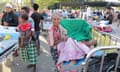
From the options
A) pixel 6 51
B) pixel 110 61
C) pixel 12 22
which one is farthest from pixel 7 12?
pixel 110 61

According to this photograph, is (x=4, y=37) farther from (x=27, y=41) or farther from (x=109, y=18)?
(x=109, y=18)

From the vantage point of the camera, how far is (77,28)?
7734 mm

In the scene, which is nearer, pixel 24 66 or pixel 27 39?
pixel 27 39

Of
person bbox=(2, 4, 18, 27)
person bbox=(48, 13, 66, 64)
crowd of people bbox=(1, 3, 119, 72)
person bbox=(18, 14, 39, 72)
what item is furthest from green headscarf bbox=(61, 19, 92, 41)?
person bbox=(2, 4, 18, 27)

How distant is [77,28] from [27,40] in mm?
1376

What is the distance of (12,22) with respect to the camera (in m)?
8.76

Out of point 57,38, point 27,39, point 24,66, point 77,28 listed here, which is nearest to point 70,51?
point 57,38

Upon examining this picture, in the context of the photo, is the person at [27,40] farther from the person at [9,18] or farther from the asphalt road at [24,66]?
the person at [9,18]

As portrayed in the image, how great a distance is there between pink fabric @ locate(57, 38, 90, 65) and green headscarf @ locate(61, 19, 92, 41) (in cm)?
178

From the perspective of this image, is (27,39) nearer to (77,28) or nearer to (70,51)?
(77,28)

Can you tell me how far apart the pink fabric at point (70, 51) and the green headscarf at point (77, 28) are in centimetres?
178

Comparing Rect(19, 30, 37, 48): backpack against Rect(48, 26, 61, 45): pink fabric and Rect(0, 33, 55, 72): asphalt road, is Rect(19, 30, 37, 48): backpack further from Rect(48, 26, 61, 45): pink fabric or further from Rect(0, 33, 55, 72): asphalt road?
Rect(48, 26, 61, 45): pink fabric

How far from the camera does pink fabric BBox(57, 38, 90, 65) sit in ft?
17.0

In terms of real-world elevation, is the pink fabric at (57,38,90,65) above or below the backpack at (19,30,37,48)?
above
